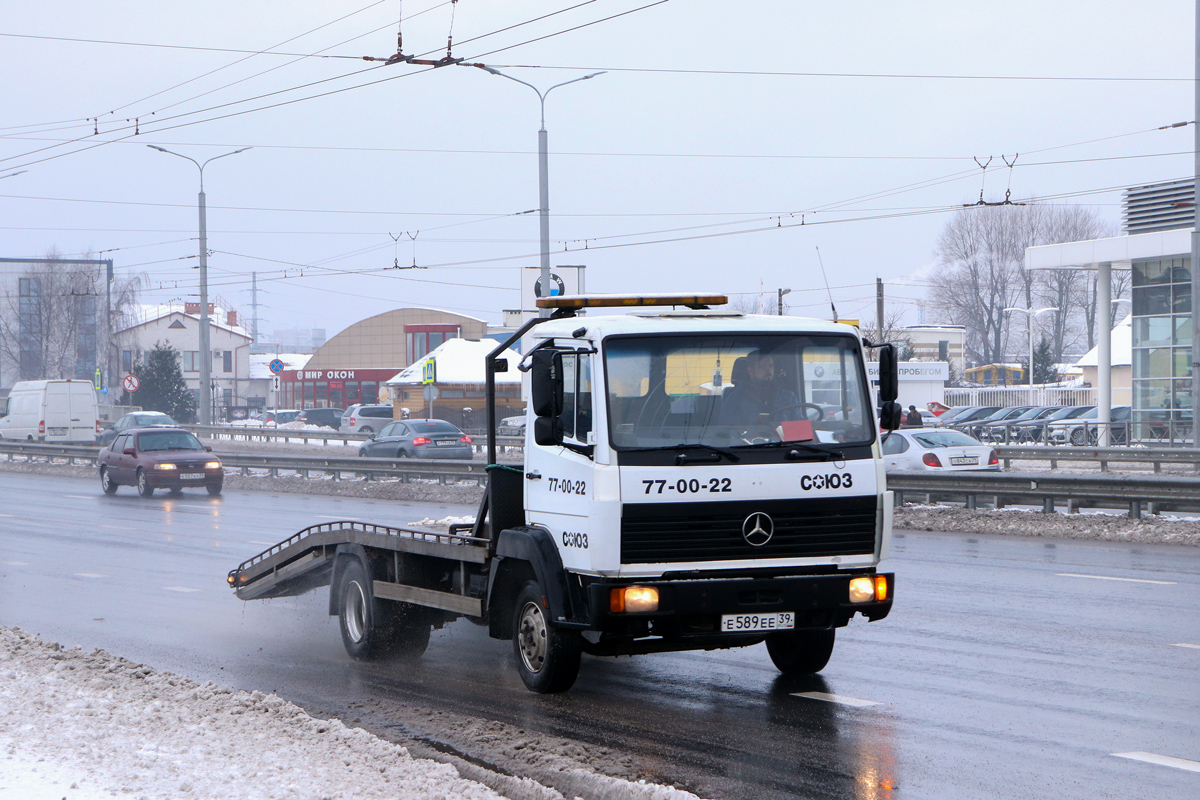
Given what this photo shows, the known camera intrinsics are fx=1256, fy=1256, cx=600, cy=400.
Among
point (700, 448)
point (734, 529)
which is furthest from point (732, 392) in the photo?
point (734, 529)

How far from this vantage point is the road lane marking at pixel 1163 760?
5.81 metres

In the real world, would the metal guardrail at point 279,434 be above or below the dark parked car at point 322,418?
below

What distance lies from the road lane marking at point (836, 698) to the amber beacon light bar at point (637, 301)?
8.24ft

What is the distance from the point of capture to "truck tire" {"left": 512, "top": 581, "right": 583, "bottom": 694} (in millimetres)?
7371

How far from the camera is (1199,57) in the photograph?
23.8 metres

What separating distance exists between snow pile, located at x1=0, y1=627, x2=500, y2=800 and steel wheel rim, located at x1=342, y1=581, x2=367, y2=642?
4.80 ft

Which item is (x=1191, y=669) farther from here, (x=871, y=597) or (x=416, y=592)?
(x=416, y=592)

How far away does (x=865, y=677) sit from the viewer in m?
8.14

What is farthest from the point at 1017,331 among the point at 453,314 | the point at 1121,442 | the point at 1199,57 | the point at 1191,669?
the point at 1191,669

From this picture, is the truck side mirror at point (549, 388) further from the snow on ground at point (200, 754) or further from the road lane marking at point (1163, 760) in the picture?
the road lane marking at point (1163, 760)

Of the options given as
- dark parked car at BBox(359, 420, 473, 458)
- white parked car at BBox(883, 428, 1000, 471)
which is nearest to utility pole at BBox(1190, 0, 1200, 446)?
white parked car at BBox(883, 428, 1000, 471)

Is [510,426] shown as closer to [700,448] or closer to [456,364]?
[700,448]

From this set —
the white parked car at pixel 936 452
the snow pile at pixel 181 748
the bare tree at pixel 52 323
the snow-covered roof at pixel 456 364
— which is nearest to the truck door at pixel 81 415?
the snow-covered roof at pixel 456 364

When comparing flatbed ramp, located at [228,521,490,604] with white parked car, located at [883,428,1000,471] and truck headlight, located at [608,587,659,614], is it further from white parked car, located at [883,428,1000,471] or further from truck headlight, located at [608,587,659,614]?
white parked car, located at [883,428,1000,471]
